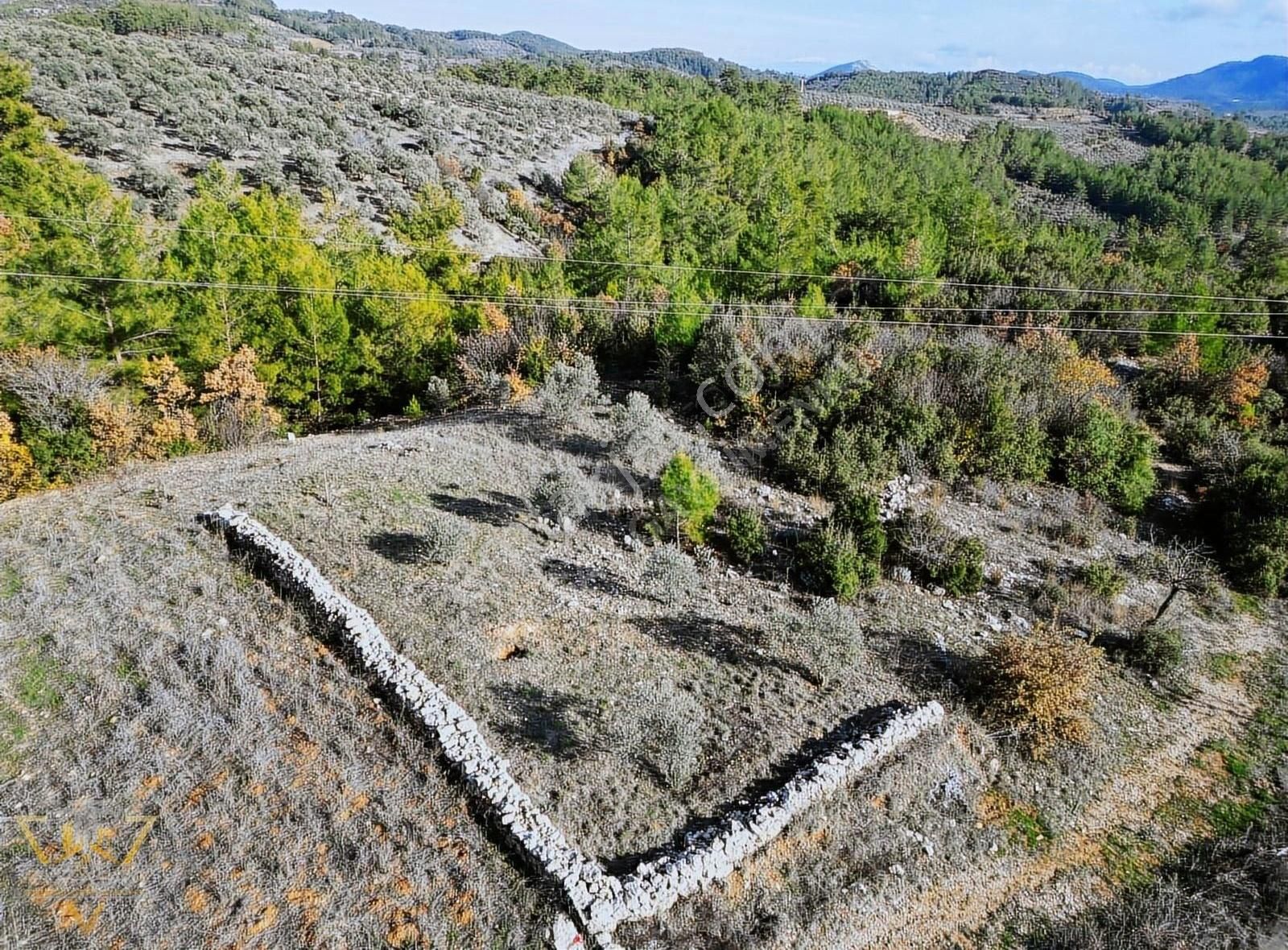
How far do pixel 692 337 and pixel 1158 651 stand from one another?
15302mm

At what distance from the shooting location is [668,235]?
37.9 meters

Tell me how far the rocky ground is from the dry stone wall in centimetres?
28

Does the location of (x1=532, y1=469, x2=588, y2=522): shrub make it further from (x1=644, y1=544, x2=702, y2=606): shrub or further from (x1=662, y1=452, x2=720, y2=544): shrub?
(x1=644, y1=544, x2=702, y2=606): shrub

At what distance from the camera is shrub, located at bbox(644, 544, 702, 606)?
12.7 meters

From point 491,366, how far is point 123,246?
1148 cm

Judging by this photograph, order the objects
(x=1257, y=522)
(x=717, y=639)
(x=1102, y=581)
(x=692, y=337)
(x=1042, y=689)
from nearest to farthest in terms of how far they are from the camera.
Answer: (x=1042, y=689)
(x=717, y=639)
(x=1102, y=581)
(x=1257, y=522)
(x=692, y=337)

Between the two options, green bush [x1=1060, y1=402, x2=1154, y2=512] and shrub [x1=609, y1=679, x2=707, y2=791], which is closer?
shrub [x1=609, y1=679, x2=707, y2=791]

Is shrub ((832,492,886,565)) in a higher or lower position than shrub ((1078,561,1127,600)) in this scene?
higher

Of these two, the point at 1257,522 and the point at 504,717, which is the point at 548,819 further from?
the point at 1257,522

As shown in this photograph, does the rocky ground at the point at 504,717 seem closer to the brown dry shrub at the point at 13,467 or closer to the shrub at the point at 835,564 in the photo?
the shrub at the point at 835,564

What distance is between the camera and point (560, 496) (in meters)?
14.2

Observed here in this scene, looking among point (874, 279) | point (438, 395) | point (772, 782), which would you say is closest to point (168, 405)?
point (438, 395)

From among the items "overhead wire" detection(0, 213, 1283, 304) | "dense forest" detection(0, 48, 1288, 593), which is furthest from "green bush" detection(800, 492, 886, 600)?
"overhead wire" detection(0, 213, 1283, 304)

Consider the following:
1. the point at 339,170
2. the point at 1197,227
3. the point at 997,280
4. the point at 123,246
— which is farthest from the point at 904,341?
the point at 1197,227
